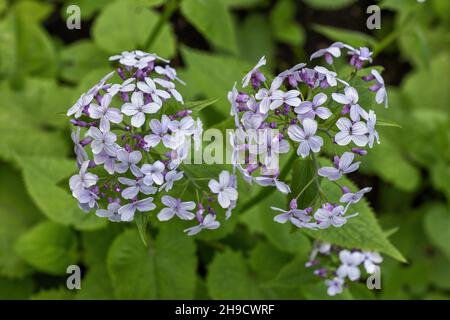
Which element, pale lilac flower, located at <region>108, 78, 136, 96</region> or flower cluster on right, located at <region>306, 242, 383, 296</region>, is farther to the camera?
flower cluster on right, located at <region>306, 242, 383, 296</region>

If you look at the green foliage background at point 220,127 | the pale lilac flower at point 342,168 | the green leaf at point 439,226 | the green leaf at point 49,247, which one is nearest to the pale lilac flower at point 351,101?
the pale lilac flower at point 342,168

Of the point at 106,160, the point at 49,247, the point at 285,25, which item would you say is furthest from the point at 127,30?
the point at 106,160

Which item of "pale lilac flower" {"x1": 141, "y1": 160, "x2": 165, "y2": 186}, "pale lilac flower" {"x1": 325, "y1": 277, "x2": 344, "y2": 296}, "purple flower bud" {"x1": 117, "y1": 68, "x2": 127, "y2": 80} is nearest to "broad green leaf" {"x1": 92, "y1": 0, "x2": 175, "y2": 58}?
"purple flower bud" {"x1": 117, "y1": 68, "x2": 127, "y2": 80}

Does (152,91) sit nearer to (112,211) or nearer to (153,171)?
(153,171)

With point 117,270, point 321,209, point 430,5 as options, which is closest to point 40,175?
point 117,270

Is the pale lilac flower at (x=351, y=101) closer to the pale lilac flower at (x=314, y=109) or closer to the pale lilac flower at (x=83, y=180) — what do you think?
the pale lilac flower at (x=314, y=109)

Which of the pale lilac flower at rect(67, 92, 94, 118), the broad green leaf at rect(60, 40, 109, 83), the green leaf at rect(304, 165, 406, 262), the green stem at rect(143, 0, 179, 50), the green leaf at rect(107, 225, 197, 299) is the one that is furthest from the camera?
the broad green leaf at rect(60, 40, 109, 83)

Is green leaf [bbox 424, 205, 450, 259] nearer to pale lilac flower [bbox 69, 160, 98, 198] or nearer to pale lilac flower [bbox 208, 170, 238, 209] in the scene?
pale lilac flower [bbox 208, 170, 238, 209]
